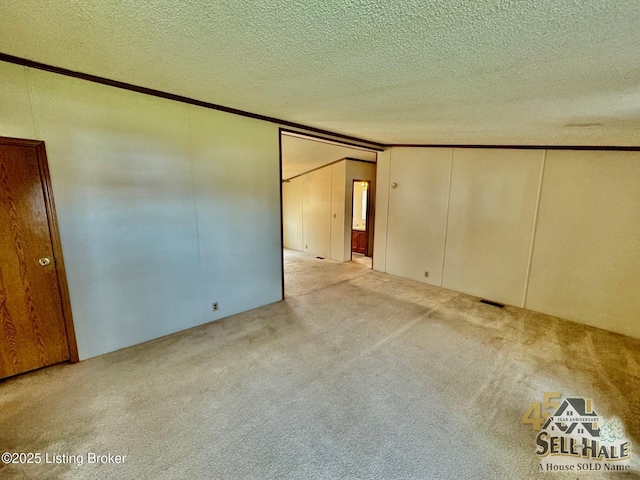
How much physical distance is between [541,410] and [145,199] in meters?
4.00

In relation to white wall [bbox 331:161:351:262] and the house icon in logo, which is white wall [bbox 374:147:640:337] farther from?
the house icon in logo

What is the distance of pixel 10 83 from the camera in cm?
212

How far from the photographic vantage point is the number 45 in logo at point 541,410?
2008 mm

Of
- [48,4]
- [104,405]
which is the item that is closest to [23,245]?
[104,405]

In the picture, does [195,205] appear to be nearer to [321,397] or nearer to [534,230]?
[321,397]

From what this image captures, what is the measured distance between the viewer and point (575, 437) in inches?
A: 74.8

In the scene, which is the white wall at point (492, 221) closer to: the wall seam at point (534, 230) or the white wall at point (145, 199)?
the wall seam at point (534, 230)

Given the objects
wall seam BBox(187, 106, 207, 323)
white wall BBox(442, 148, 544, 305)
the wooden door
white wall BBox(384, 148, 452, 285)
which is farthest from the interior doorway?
the wooden door

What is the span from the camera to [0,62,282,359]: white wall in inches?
93.4

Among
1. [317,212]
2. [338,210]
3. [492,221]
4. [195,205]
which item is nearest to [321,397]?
[195,205]

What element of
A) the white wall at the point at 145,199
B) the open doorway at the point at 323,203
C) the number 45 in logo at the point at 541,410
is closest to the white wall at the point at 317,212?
the open doorway at the point at 323,203

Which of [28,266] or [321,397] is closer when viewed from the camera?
[321,397]

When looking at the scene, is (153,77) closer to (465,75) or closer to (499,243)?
(465,75)

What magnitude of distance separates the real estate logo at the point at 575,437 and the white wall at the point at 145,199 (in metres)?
3.25
